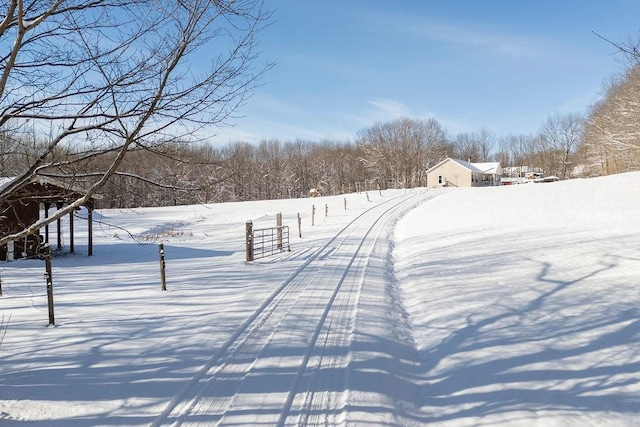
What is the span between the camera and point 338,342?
18.3ft

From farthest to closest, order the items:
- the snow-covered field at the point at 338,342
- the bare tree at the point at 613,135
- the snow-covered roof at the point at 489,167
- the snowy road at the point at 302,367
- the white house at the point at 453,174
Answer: the snow-covered roof at the point at 489,167 < the white house at the point at 453,174 < the bare tree at the point at 613,135 < the snow-covered field at the point at 338,342 < the snowy road at the point at 302,367

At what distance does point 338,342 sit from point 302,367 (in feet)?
3.00

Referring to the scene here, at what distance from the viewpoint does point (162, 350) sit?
17.5 feet

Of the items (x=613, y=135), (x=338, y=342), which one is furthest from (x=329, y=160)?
(x=338, y=342)

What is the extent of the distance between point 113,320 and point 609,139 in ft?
158

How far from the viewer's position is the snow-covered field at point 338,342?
3926 millimetres

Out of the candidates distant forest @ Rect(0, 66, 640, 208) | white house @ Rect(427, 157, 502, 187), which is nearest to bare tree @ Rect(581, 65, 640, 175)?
distant forest @ Rect(0, 66, 640, 208)

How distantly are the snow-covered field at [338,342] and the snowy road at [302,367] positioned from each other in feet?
0.07

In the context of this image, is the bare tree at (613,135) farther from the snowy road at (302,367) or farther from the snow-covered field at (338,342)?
the snowy road at (302,367)

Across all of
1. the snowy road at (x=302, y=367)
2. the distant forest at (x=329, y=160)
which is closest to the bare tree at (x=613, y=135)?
the distant forest at (x=329, y=160)

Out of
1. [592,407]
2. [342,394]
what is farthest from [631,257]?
[342,394]

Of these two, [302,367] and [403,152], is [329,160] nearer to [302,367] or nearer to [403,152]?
[403,152]

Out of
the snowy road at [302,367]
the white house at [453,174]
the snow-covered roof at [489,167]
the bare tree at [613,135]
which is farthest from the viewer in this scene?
the snow-covered roof at [489,167]

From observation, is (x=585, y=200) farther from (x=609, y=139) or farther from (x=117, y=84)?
(x=117, y=84)
